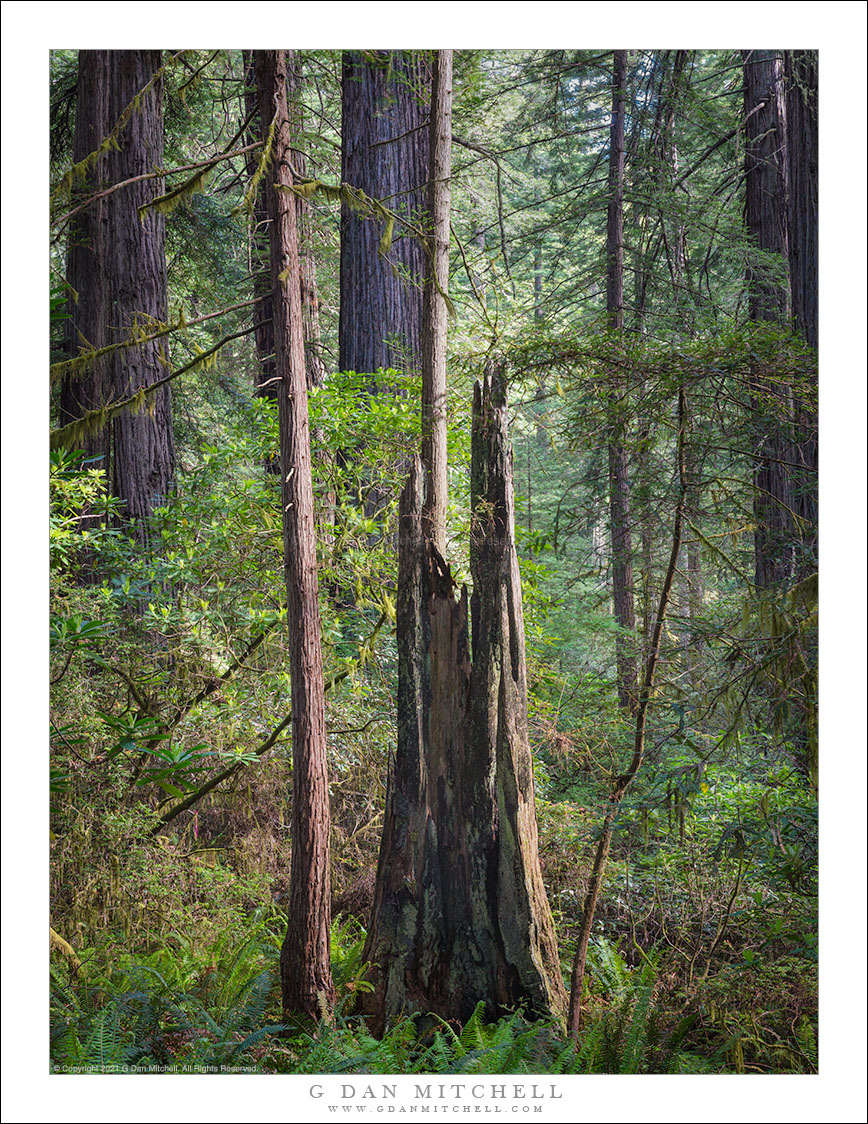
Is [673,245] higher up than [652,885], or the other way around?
[673,245]

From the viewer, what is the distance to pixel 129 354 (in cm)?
523

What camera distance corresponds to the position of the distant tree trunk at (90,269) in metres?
5.06

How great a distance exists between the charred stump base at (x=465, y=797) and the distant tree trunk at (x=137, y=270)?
257 centimetres

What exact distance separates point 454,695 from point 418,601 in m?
0.41

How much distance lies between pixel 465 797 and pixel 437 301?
2259mm

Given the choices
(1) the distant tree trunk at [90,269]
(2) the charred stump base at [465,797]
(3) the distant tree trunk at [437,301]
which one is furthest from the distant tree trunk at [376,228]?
(2) the charred stump base at [465,797]

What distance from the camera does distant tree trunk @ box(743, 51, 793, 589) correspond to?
10.8 feet

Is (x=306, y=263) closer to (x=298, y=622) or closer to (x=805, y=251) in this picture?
(x=805, y=251)

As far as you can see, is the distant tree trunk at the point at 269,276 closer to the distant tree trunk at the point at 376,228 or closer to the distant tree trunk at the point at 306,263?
the distant tree trunk at the point at 306,263

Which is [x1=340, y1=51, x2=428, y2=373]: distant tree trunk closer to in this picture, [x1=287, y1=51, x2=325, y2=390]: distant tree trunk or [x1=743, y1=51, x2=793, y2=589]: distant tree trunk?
[x1=287, y1=51, x2=325, y2=390]: distant tree trunk

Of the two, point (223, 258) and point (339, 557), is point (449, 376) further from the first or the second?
point (223, 258)

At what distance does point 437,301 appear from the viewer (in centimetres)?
387
